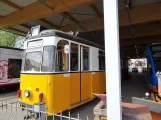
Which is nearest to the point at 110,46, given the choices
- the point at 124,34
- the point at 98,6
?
the point at 98,6

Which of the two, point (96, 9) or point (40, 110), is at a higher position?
point (96, 9)

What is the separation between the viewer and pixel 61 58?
5.30 metres

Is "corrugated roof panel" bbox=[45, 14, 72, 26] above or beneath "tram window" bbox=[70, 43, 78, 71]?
above

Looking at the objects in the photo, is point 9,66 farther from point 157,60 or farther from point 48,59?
point 157,60

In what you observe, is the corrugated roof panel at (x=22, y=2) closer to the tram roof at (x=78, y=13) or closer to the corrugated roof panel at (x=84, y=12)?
the tram roof at (x=78, y=13)

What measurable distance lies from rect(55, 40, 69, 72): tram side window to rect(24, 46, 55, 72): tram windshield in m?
0.19

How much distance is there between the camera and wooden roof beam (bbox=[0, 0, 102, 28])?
6729mm

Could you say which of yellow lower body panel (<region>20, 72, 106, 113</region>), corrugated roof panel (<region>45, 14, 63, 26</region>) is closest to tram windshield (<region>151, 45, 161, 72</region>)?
yellow lower body panel (<region>20, 72, 106, 113</region>)

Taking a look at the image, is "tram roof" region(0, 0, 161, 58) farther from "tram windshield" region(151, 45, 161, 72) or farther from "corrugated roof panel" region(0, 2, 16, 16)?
"tram windshield" region(151, 45, 161, 72)

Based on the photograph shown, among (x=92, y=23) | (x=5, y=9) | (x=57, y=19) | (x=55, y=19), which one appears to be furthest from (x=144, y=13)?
(x=5, y=9)

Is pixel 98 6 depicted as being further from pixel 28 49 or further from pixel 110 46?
pixel 110 46

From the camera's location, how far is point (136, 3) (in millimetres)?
8008

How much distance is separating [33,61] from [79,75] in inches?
68.0

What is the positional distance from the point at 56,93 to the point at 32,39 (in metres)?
1.93
